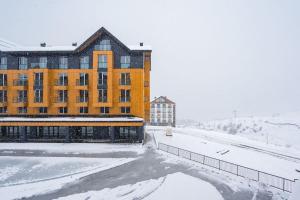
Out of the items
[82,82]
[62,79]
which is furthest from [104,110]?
[62,79]

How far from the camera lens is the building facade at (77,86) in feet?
114

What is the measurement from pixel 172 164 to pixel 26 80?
29.4 meters

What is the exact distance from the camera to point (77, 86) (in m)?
35.5

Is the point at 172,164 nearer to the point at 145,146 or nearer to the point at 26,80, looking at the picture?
the point at 145,146

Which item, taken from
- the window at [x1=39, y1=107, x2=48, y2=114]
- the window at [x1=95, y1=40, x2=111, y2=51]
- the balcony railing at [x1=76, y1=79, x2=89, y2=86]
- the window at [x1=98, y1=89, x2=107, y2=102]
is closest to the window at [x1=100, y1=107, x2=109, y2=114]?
the window at [x1=98, y1=89, x2=107, y2=102]

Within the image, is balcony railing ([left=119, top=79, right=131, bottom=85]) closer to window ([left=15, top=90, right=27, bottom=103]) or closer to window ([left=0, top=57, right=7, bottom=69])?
window ([left=15, top=90, right=27, bottom=103])

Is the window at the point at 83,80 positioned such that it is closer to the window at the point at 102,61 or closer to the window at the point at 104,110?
the window at the point at 102,61

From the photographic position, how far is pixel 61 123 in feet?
107

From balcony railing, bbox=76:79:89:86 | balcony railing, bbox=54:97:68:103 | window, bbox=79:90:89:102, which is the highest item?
balcony railing, bbox=76:79:89:86

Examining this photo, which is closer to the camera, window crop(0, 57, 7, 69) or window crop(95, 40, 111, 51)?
window crop(95, 40, 111, 51)

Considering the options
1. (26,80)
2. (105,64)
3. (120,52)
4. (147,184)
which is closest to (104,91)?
(105,64)

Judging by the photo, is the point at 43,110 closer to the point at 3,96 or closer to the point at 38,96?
the point at 38,96

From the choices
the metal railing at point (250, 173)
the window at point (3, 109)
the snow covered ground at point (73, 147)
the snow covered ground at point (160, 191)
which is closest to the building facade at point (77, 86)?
the window at point (3, 109)

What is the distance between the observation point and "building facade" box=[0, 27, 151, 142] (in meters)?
34.8
